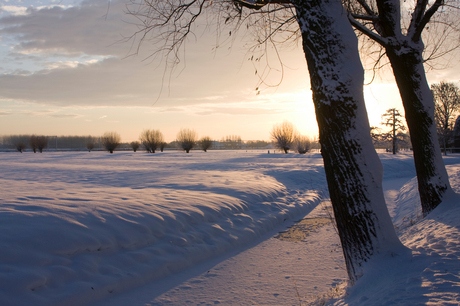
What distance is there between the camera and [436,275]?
8.46ft

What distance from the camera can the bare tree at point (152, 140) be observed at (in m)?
57.8

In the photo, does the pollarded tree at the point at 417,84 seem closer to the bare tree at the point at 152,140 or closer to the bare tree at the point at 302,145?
the bare tree at the point at 302,145

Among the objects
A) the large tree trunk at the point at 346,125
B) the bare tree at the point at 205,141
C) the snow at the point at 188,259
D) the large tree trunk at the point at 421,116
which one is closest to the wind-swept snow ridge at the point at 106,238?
the snow at the point at 188,259

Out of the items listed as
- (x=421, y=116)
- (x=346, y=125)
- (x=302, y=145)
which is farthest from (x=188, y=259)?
(x=302, y=145)

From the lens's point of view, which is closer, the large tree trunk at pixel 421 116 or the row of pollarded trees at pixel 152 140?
the large tree trunk at pixel 421 116

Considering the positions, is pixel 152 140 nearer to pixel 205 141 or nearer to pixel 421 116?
pixel 205 141

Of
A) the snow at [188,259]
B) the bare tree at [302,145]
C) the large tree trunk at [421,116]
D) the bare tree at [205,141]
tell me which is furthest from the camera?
the bare tree at [205,141]

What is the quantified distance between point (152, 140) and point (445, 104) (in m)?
50.1

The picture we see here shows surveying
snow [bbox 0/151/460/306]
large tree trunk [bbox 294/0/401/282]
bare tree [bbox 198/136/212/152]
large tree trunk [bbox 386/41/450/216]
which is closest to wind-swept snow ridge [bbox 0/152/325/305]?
snow [bbox 0/151/460/306]

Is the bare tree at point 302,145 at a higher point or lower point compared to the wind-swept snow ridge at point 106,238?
higher

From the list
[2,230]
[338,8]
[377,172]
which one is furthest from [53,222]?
[338,8]

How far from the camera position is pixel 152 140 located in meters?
57.9

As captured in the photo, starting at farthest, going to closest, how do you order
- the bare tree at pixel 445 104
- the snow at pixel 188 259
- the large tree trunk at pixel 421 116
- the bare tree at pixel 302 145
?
the bare tree at pixel 302 145 → the bare tree at pixel 445 104 → the large tree trunk at pixel 421 116 → the snow at pixel 188 259

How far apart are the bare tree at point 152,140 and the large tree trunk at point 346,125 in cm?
5719
